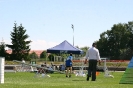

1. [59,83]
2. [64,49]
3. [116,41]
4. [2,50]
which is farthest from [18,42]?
[59,83]

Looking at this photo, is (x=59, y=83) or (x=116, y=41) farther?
(x=116, y=41)

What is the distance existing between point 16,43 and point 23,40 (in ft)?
6.71

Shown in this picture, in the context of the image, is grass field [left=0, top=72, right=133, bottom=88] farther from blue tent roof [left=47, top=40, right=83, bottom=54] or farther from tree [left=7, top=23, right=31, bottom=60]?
tree [left=7, top=23, right=31, bottom=60]

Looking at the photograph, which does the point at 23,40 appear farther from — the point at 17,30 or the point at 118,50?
the point at 118,50

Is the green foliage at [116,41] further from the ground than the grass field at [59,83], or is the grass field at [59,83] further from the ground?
the green foliage at [116,41]

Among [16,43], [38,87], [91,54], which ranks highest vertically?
[16,43]

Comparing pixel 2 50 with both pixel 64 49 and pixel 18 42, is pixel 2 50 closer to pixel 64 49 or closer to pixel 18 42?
pixel 18 42

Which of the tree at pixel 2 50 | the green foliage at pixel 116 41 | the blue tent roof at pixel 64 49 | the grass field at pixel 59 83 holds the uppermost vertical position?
the green foliage at pixel 116 41

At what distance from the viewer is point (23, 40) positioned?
361 ft

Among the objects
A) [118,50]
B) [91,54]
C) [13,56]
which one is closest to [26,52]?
[13,56]

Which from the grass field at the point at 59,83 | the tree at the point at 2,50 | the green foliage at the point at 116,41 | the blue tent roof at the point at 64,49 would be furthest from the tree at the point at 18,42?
the grass field at the point at 59,83

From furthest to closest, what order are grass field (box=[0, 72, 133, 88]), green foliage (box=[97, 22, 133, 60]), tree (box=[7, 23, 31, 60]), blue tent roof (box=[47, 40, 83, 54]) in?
green foliage (box=[97, 22, 133, 60])
tree (box=[7, 23, 31, 60])
blue tent roof (box=[47, 40, 83, 54])
grass field (box=[0, 72, 133, 88])

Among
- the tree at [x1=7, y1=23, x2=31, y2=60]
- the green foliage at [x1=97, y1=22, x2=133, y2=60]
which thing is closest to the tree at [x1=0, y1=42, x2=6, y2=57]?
the tree at [x1=7, y1=23, x2=31, y2=60]

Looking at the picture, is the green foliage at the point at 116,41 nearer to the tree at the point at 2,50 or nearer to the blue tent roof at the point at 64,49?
the tree at the point at 2,50
